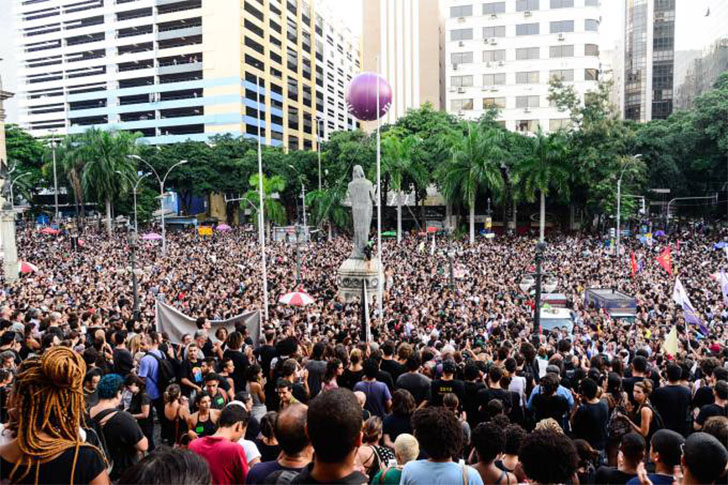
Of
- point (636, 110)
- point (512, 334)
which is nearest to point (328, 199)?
point (512, 334)

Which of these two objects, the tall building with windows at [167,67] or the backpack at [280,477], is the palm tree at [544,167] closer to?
the backpack at [280,477]

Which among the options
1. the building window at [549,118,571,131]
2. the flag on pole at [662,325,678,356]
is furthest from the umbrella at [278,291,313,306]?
the building window at [549,118,571,131]

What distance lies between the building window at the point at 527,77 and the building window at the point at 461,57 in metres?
5.50

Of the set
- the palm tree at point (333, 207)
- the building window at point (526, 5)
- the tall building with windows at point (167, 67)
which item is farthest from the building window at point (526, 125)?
the tall building with windows at point (167, 67)

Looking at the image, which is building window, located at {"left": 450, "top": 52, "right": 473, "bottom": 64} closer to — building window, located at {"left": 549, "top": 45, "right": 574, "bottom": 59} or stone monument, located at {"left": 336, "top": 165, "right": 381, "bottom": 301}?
building window, located at {"left": 549, "top": 45, "right": 574, "bottom": 59}

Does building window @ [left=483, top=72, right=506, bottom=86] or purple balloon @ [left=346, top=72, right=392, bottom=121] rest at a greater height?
building window @ [left=483, top=72, right=506, bottom=86]

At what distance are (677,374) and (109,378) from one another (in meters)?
5.85

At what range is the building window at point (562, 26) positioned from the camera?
5447cm

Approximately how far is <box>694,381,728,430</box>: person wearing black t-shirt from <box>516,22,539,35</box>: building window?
5747cm

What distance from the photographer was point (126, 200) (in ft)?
189

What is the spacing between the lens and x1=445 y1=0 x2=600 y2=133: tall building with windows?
2151 inches

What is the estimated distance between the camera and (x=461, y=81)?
58.5 metres

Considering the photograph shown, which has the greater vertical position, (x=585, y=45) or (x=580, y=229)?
(x=585, y=45)

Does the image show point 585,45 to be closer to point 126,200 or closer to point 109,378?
point 126,200
